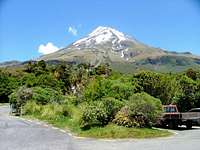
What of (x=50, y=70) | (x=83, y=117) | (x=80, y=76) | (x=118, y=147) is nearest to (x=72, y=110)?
(x=83, y=117)

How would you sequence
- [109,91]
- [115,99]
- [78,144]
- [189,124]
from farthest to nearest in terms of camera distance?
[109,91]
[189,124]
[115,99]
[78,144]

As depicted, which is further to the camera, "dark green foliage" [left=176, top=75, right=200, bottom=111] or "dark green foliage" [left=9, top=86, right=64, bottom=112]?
"dark green foliage" [left=9, top=86, right=64, bottom=112]

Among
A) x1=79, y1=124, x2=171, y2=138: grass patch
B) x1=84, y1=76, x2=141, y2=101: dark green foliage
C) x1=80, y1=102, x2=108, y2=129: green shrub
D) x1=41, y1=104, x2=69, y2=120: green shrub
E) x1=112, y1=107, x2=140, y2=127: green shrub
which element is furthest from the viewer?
Answer: x1=41, y1=104, x2=69, y2=120: green shrub

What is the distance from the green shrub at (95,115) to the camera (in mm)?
23797

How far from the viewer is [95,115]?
23812mm

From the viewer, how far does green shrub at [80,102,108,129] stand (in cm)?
2380

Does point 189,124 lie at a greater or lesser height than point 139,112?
lesser

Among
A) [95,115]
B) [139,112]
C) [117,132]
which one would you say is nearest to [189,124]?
[139,112]

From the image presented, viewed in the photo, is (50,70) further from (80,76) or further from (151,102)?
(151,102)

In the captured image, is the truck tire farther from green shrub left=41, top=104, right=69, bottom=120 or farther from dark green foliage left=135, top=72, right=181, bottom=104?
dark green foliage left=135, top=72, right=181, bottom=104

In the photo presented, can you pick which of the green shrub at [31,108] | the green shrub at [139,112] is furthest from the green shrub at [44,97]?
the green shrub at [139,112]

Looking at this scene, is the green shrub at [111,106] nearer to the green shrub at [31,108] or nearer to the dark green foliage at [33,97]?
the green shrub at [31,108]

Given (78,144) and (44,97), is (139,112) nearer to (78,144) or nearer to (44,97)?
(78,144)

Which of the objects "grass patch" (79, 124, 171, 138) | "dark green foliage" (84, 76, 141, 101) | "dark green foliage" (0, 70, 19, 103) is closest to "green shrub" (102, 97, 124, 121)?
"grass patch" (79, 124, 171, 138)
